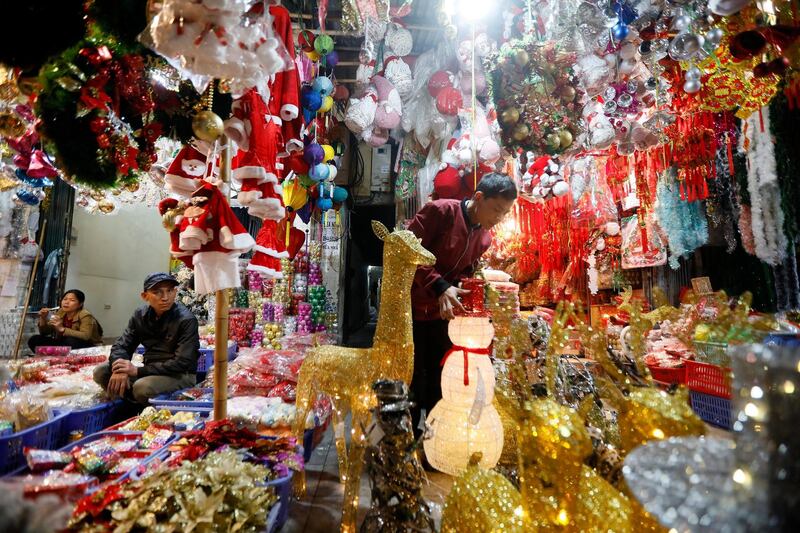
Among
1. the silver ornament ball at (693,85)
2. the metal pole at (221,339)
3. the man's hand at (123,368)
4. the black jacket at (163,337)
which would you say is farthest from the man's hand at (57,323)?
the silver ornament ball at (693,85)

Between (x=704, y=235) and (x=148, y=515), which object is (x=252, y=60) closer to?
(x=148, y=515)

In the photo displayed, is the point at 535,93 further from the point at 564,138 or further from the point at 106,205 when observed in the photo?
the point at 106,205

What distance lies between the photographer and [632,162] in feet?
14.5

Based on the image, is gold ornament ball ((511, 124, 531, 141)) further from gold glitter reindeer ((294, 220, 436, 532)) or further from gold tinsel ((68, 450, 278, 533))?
gold tinsel ((68, 450, 278, 533))

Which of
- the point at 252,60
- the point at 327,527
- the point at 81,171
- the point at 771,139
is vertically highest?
the point at 771,139

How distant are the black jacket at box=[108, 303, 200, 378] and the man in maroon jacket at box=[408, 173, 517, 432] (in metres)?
1.78

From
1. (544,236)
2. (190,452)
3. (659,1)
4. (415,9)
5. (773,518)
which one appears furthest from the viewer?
(544,236)

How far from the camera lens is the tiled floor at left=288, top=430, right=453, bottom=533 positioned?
1.46m

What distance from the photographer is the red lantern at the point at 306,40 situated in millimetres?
3048

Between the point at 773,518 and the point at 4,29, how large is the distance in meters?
1.83

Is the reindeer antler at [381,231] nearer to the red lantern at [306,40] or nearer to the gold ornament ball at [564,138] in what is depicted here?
the gold ornament ball at [564,138]

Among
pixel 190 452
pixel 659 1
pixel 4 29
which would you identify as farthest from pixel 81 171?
pixel 659 1

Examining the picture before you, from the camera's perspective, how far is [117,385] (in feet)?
8.13

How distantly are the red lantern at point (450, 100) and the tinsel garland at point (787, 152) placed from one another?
2.62m
